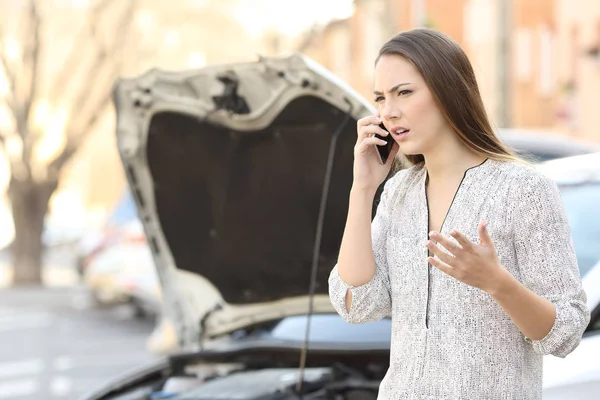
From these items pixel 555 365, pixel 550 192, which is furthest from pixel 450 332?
pixel 555 365

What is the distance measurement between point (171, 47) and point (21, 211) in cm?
660

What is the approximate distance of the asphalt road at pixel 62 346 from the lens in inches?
326

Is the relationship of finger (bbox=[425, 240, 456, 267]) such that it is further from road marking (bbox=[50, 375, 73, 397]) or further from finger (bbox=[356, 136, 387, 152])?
road marking (bbox=[50, 375, 73, 397])

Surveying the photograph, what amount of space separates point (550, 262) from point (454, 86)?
1.31 ft

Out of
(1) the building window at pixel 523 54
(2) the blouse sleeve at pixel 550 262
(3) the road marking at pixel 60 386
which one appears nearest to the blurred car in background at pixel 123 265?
(3) the road marking at pixel 60 386

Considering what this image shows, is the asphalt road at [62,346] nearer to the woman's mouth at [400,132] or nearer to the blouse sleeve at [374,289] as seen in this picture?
the blouse sleeve at [374,289]

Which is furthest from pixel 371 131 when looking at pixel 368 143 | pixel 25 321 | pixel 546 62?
pixel 546 62

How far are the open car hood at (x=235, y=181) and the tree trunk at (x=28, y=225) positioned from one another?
14151 millimetres

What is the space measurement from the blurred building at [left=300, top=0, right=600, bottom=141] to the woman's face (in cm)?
1006

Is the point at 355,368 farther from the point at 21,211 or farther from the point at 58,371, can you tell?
the point at 21,211

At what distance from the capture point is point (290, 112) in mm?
3303

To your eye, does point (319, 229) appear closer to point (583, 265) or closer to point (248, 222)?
point (248, 222)

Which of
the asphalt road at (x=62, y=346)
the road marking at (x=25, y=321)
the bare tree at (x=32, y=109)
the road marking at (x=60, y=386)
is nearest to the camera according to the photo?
the road marking at (x=60, y=386)

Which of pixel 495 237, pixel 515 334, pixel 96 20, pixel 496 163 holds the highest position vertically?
pixel 96 20
